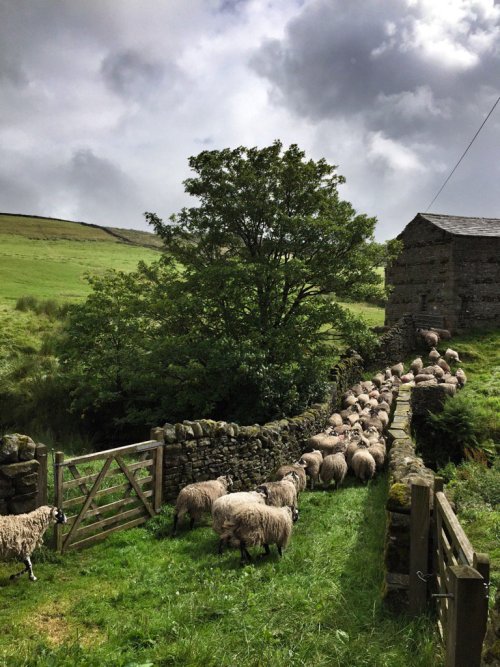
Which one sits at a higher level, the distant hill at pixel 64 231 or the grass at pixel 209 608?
the distant hill at pixel 64 231

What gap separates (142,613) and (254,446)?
6.94 m

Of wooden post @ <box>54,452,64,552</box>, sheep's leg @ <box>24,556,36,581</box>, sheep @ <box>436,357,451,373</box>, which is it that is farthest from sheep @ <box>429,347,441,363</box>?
sheep's leg @ <box>24,556,36,581</box>

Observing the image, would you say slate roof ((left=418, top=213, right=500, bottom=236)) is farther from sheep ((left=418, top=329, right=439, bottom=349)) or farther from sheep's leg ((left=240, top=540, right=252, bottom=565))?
sheep's leg ((left=240, top=540, right=252, bottom=565))

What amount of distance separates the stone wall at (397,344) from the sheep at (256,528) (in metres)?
18.1

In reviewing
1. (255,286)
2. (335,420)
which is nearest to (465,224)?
(255,286)

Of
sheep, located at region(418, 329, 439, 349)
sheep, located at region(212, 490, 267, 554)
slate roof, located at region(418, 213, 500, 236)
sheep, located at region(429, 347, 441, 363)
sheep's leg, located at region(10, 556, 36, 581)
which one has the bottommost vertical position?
sheep's leg, located at region(10, 556, 36, 581)

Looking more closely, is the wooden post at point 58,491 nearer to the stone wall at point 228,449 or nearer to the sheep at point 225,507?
the stone wall at point 228,449

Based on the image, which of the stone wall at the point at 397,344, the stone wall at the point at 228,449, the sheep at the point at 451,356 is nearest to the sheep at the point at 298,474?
the stone wall at the point at 228,449

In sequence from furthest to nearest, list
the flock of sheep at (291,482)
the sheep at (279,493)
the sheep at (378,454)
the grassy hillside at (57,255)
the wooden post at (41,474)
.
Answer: the grassy hillside at (57,255), the sheep at (378,454), the sheep at (279,493), the wooden post at (41,474), the flock of sheep at (291,482)

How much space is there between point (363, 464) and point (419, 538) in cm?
648

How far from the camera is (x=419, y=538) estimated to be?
585 centimetres

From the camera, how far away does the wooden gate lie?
8500 mm

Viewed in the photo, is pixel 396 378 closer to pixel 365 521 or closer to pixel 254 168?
pixel 254 168

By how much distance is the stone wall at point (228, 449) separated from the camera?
11.0m
